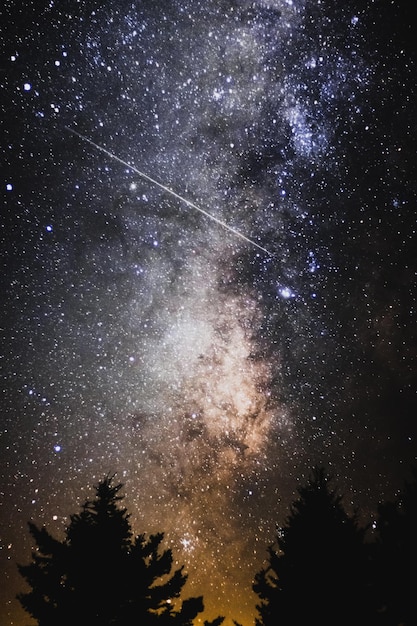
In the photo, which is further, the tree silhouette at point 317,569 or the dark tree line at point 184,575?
the tree silhouette at point 317,569

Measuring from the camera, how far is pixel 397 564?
6961 mm

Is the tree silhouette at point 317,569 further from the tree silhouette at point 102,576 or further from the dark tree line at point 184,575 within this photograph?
the tree silhouette at point 102,576

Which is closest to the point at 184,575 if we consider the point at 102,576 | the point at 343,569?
the point at 102,576

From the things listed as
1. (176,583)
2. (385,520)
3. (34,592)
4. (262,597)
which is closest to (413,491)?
(385,520)

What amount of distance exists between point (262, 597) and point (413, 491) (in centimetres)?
437

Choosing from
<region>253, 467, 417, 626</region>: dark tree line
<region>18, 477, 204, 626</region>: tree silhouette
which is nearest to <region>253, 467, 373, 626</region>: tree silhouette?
<region>253, 467, 417, 626</region>: dark tree line

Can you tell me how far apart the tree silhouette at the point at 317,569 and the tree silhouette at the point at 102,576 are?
2.01m

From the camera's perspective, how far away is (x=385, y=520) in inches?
312

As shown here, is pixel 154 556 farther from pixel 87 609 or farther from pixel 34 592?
pixel 34 592

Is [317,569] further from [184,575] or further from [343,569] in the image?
[184,575]

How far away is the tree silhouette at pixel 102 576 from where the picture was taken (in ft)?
19.0

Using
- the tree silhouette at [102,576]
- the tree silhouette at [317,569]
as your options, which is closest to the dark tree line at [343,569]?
the tree silhouette at [317,569]

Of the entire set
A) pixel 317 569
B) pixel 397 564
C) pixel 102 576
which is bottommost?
pixel 102 576

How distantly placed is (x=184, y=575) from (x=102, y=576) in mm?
1902
